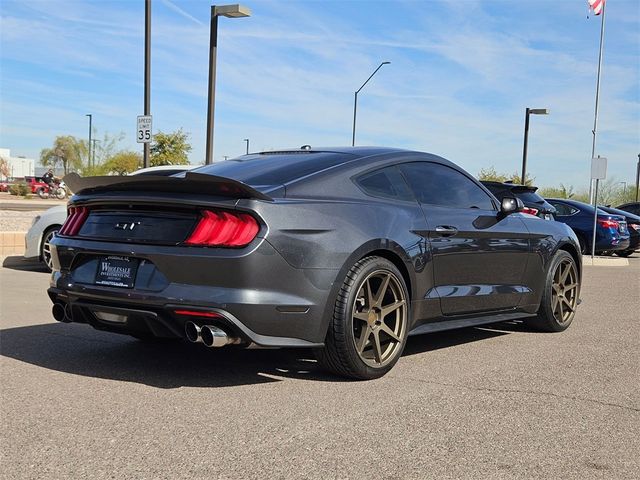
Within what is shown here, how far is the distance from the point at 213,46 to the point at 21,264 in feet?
21.6

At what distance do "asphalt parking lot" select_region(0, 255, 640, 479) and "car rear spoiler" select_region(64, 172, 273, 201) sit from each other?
3.79 ft

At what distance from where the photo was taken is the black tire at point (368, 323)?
4.53 metres

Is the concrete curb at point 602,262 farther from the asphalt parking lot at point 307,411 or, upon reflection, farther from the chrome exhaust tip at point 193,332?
the chrome exhaust tip at point 193,332

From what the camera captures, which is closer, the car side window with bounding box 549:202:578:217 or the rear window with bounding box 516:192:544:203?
the rear window with bounding box 516:192:544:203

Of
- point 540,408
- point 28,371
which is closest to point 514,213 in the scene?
point 540,408

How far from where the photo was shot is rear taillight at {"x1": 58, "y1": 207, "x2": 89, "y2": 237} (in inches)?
193

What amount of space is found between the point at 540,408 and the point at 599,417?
0.31 metres

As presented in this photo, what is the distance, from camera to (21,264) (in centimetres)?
1209

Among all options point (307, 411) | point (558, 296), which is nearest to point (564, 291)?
point (558, 296)

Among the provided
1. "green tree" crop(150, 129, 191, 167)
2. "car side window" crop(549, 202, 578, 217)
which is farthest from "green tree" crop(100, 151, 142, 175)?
"car side window" crop(549, 202, 578, 217)

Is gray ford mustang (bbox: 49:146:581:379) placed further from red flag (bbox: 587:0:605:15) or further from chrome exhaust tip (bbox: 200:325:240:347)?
red flag (bbox: 587:0:605:15)

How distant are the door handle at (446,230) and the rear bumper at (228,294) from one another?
47.9 inches

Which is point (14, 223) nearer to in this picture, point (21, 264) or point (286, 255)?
point (21, 264)

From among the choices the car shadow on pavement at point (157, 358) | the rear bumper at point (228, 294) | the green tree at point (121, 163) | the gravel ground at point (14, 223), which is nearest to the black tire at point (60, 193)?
the green tree at point (121, 163)
